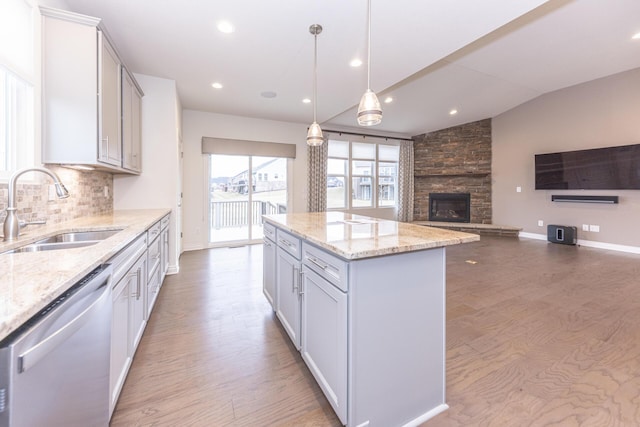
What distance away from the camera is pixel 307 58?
3.14m

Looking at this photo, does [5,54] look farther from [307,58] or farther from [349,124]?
[349,124]

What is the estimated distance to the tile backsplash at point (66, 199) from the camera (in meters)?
1.75

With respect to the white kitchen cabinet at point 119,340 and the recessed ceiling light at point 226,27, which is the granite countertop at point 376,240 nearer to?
the white kitchen cabinet at point 119,340

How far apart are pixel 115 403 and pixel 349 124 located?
6492mm

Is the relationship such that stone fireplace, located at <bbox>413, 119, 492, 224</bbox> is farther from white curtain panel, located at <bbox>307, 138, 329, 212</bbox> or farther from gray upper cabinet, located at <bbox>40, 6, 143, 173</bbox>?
gray upper cabinet, located at <bbox>40, 6, 143, 173</bbox>

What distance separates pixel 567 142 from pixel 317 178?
208 inches

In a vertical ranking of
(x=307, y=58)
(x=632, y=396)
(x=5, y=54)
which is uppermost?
(x=307, y=58)

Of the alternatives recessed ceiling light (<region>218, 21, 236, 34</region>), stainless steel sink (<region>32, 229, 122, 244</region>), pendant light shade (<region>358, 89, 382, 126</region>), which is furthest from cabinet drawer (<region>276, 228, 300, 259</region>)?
recessed ceiling light (<region>218, 21, 236, 34</region>)

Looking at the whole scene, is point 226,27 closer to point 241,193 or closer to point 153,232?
point 153,232

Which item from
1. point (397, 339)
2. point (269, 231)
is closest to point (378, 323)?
point (397, 339)

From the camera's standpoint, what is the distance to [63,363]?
799mm

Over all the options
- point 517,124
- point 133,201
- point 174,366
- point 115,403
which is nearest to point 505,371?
point 174,366

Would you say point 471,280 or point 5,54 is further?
point 471,280

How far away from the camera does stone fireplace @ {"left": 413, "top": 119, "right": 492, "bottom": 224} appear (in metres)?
6.91
